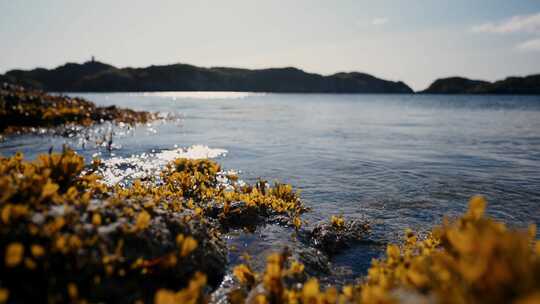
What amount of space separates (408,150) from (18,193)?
13.3 metres

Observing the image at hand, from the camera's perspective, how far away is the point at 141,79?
166m

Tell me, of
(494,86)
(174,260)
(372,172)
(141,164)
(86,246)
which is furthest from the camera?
(494,86)

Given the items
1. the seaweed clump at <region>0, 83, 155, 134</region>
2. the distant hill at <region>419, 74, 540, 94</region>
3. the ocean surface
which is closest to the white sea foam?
the ocean surface

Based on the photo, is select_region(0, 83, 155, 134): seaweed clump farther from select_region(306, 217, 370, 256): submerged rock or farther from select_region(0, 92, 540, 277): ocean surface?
select_region(306, 217, 370, 256): submerged rock

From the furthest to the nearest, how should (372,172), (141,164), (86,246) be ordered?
(141,164) → (372,172) → (86,246)

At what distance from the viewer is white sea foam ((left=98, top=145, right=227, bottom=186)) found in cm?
867

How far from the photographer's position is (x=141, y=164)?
10.5 meters

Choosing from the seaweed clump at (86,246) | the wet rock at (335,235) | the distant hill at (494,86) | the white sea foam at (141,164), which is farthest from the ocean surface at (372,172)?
the distant hill at (494,86)

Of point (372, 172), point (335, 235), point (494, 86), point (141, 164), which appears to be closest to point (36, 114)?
point (141, 164)

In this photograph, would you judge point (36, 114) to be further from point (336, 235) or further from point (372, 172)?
point (336, 235)

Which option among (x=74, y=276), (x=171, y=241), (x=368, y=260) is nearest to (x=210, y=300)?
(x=171, y=241)

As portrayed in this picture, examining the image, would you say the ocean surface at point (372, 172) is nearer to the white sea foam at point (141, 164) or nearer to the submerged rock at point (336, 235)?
the submerged rock at point (336, 235)

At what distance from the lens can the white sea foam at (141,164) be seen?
8.67 metres

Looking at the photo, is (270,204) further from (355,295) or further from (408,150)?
(408,150)
